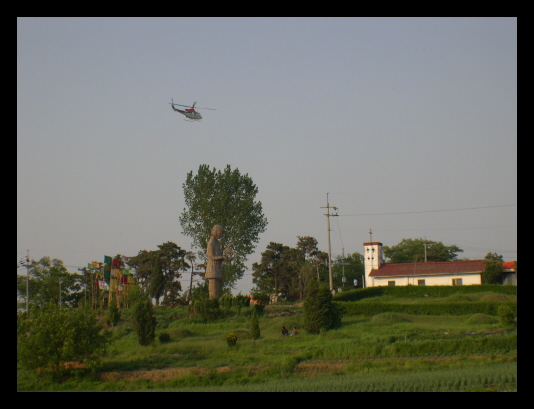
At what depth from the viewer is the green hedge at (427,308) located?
33.2 m

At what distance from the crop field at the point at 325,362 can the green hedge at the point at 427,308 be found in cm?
226

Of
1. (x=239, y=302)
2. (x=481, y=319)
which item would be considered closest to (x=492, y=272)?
(x=481, y=319)

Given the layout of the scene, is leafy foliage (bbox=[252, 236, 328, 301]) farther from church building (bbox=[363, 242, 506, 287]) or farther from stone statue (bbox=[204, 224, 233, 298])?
stone statue (bbox=[204, 224, 233, 298])

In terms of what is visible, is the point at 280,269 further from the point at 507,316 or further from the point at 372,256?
the point at 507,316

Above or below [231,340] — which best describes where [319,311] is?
above

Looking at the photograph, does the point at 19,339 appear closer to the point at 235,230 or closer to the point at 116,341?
the point at 116,341

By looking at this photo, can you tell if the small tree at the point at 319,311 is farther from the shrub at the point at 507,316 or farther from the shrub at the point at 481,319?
the shrub at the point at 507,316

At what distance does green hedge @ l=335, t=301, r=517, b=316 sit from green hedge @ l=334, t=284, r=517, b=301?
19.5 feet

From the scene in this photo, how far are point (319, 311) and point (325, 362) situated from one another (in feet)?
19.7

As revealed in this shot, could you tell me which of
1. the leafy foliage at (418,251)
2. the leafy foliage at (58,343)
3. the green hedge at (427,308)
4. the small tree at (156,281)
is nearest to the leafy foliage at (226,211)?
the small tree at (156,281)

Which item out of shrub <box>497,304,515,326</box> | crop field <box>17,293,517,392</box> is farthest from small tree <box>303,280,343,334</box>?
shrub <box>497,304,515,326</box>

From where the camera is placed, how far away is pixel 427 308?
114 ft

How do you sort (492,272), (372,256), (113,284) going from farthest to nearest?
(372,256), (492,272), (113,284)
